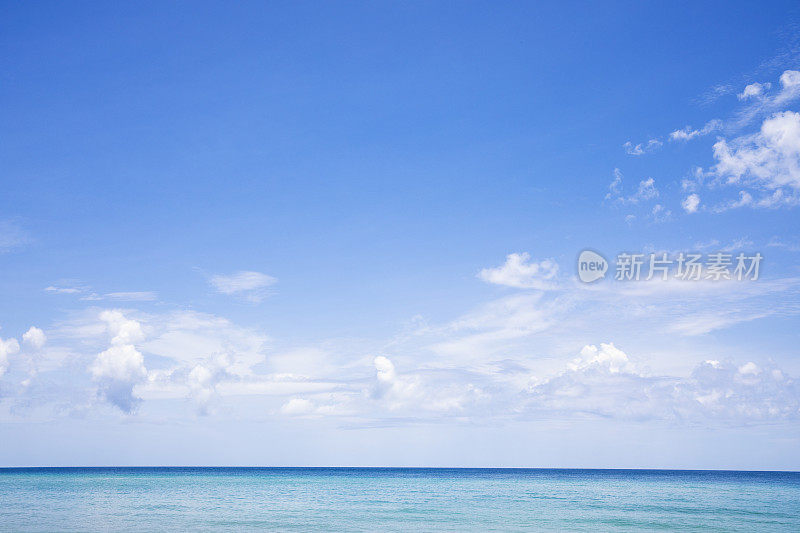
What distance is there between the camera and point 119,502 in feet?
144

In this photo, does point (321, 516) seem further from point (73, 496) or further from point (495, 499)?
point (73, 496)

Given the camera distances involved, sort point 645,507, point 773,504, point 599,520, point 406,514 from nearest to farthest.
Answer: point 599,520
point 406,514
point 645,507
point 773,504

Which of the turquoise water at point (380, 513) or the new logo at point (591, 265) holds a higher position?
the new logo at point (591, 265)

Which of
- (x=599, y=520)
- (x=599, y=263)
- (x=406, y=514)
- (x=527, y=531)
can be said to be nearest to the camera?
(x=599, y=263)

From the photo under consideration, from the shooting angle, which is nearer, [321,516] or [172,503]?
[321,516]

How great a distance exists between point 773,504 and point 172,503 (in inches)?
1843

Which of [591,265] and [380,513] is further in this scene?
[380,513]

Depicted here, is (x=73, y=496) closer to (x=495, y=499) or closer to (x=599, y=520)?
(x=495, y=499)

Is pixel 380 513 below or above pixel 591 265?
below

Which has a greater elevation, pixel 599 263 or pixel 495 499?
pixel 599 263

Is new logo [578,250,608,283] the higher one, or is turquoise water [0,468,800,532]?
new logo [578,250,608,283]

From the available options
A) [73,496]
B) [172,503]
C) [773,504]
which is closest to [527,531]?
[172,503]

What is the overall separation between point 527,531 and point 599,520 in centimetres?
710

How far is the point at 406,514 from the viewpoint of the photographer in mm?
36156
